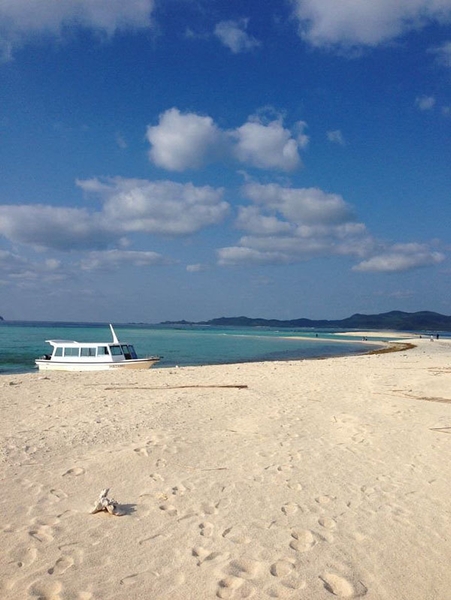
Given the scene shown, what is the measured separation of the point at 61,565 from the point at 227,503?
2.46 metres

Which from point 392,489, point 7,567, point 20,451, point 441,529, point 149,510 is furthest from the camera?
point 20,451

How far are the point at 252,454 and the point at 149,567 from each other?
4050 mm

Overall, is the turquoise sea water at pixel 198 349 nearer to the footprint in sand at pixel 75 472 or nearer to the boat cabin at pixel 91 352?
the boat cabin at pixel 91 352

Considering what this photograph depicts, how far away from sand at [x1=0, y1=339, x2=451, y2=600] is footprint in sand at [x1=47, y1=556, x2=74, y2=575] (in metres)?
0.02

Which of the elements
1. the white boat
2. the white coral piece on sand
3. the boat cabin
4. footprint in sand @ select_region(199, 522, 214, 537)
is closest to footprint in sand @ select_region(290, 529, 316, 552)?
footprint in sand @ select_region(199, 522, 214, 537)

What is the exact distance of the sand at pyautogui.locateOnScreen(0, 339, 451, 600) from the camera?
4289 mm

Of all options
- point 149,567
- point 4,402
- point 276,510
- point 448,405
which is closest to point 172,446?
point 276,510

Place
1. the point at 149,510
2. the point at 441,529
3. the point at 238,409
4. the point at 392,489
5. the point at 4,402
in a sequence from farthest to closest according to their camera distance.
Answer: the point at 4,402, the point at 238,409, the point at 392,489, the point at 149,510, the point at 441,529

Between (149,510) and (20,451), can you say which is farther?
(20,451)

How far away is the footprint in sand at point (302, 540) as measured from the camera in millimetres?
4887

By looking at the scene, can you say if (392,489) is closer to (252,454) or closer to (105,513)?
(252,454)

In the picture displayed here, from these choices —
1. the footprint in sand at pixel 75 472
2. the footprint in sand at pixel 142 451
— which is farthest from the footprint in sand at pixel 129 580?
the footprint in sand at pixel 142 451

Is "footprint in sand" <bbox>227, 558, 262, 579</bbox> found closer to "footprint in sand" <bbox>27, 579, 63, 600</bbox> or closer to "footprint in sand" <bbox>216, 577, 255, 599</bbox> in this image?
"footprint in sand" <bbox>216, 577, 255, 599</bbox>

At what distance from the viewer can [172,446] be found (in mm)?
8633
